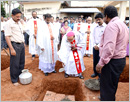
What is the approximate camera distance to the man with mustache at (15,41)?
294 cm

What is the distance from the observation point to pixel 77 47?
3846mm

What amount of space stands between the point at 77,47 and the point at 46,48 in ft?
3.60

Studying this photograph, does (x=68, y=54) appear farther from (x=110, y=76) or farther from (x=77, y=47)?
(x=110, y=76)

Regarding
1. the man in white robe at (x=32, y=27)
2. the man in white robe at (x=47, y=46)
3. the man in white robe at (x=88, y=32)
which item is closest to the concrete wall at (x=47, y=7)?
the man in white robe at (x=32, y=27)

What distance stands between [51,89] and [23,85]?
3.17 ft

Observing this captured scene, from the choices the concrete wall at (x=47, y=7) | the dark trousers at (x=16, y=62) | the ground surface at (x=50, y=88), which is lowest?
the ground surface at (x=50, y=88)

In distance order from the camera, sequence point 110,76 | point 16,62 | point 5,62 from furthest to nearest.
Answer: point 5,62 < point 16,62 < point 110,76

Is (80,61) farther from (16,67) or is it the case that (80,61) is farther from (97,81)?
(16,67)

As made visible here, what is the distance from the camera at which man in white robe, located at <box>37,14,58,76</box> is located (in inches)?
153

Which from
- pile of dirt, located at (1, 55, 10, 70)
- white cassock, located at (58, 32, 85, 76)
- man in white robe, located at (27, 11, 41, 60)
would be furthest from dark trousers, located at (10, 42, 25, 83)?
pile of dirt, located at (1, 55, 10, 70)

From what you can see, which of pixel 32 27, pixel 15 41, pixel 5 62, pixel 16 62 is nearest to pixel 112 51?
pixel 15 41

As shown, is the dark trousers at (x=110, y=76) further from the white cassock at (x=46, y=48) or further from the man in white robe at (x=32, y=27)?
the man in white robe at (x=32, y=27)

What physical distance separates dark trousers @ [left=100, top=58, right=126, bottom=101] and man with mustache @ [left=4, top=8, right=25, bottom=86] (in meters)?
2.33

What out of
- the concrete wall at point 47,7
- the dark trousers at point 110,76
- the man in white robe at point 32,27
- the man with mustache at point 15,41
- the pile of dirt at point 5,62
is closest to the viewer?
the dark trousers at point 110,76
